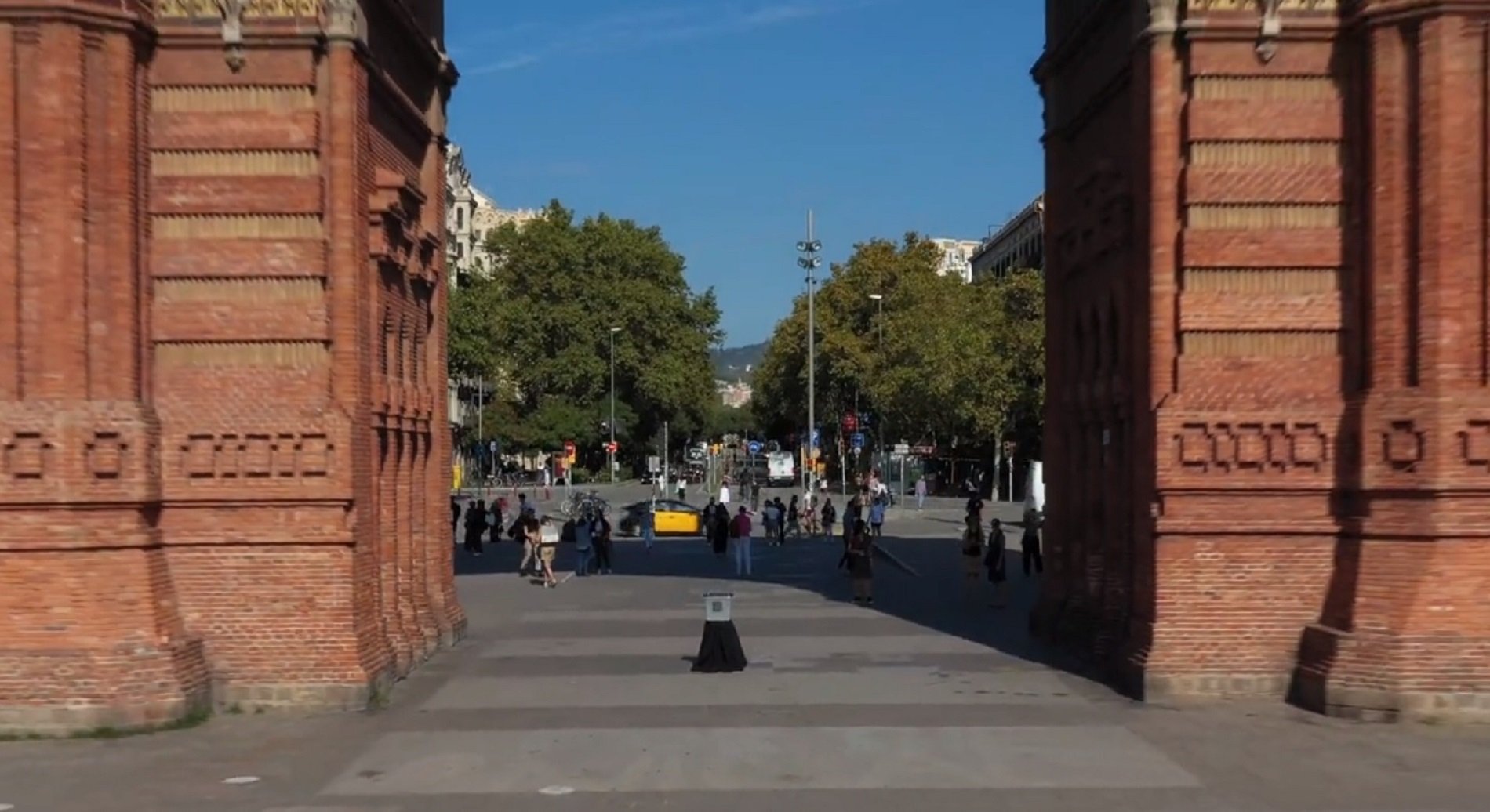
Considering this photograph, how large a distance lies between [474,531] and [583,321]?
56.8 m

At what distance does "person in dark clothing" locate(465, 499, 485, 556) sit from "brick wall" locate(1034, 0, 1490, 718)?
26.4 meters

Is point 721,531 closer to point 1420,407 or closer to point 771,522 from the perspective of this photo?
point 771,522

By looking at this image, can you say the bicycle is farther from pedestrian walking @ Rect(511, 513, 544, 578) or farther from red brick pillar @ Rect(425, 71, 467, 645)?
red brick pillar @ Rect(425, 71, 467, 645)

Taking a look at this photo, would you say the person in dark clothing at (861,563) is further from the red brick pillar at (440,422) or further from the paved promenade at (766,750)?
the red brick pillar at (440,422)

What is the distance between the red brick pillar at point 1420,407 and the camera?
15.0m

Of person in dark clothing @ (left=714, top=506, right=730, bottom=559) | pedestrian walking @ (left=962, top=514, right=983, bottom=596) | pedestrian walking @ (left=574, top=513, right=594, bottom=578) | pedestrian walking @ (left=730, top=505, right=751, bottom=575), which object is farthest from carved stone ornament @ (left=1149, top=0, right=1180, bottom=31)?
person in dark clothing @ (left=714, top=506, right=730, bottom=559)

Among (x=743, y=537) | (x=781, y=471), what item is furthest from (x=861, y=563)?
(x=781, y=471)

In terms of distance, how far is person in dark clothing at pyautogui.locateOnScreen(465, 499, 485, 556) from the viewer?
41.5 meters

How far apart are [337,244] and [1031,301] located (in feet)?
217

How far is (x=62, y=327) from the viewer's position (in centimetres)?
1500

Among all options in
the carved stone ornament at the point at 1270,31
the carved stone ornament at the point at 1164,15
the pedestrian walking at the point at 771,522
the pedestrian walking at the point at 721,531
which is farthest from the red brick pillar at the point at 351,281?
the pedestrian walking at the point at 771,522

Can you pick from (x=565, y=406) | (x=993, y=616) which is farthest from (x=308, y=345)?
(x=565, y=406)

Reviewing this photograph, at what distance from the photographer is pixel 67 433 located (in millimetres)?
14938

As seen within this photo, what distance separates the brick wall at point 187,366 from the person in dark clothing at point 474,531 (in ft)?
78.0
